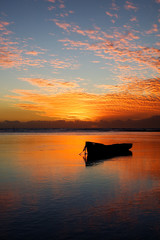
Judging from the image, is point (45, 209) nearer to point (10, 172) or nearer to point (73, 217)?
point (73, 217)

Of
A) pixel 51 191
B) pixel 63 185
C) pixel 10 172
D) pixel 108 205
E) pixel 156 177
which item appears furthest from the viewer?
pixel 10 172

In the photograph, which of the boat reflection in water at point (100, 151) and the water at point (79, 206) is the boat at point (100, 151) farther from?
the water at point (79, 206)

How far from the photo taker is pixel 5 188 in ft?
51.4

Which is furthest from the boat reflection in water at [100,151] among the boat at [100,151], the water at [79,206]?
the water at [79,206]

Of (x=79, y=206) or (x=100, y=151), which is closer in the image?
(x=79, y=206)

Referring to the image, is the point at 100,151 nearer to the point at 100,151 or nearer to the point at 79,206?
the point at 100,151

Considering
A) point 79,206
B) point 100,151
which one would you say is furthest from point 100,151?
point 79,206

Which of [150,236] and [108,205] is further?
[108,205]

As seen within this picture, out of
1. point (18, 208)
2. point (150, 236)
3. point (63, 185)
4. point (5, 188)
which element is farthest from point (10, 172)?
point (150, 236)

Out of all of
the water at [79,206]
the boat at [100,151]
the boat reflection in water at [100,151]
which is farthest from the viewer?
the boat at [100,151]

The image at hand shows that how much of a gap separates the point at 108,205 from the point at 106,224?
98.2 inches

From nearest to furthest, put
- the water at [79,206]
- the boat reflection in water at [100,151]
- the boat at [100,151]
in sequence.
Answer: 1. the water at [79,206]
2. the boat reflection in water at [100,151]
3. the boat at [100,151]

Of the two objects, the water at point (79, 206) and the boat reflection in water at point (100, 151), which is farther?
the boat reflection in water at point (100, 151)

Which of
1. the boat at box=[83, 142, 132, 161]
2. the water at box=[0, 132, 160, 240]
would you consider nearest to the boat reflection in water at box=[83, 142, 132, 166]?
the boat at box=[83, 142, 132, 161]
